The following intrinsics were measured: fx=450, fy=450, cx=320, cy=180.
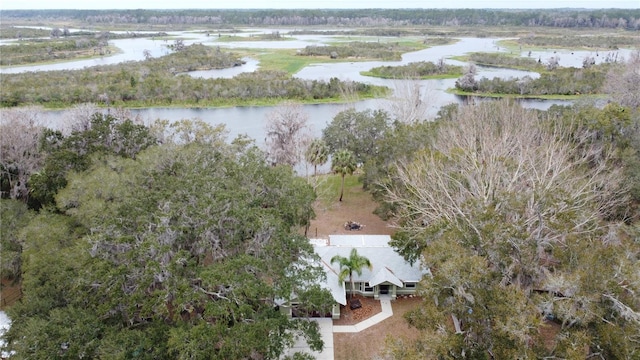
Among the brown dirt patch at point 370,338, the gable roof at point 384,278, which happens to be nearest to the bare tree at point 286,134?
the gable roof at point 384,278

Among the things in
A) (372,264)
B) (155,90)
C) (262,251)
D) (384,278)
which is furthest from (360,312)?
(155,90)

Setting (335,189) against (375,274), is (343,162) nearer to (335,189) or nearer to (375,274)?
(335,189)

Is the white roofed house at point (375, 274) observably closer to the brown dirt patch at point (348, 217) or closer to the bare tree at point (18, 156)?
the brown dirt patch at point (348, 217)

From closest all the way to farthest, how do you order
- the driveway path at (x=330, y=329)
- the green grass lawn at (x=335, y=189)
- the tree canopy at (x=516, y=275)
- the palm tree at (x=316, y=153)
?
the tree canopy at (x=516, y=275), the driveway path at (x=330, y=329), the green grass lawn at (x=335, y=189), the palm tree at (x=316, y=153)

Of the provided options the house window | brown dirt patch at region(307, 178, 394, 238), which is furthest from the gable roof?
brown dirt patch at region(307, 178, 394, 238)

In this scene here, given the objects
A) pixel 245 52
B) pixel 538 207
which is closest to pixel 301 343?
pixel 538 207
